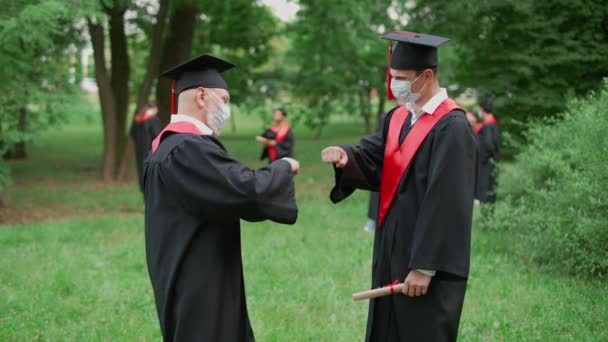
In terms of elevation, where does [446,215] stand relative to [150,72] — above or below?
below

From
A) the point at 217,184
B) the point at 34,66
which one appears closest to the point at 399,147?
the point at 217,184

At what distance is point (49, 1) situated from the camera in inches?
321

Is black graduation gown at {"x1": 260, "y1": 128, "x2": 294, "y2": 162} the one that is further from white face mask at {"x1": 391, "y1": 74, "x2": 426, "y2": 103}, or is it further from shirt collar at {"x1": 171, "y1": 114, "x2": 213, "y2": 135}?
shirt collar at {"x1": 171, "y1": 114, "x2": 213, "y2": 135}

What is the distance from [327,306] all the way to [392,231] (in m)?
2.67

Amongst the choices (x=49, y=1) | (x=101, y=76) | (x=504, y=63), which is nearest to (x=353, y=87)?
(x=504, y=63)

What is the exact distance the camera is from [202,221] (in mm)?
3061

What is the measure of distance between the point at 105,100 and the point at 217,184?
12.6 meters

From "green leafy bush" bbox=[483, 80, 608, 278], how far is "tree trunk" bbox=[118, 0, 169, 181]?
9211 mm

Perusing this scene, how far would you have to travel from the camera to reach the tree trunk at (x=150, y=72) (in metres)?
14.3

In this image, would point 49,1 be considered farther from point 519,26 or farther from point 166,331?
point 519,26

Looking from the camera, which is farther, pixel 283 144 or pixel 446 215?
pixel 283 144

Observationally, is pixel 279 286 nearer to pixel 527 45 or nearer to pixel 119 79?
pixel 527 45

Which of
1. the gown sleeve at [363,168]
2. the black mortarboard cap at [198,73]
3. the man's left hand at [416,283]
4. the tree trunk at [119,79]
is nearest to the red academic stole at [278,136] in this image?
the tree trunk at [119,79]

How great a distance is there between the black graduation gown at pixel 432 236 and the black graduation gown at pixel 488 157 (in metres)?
7.28
